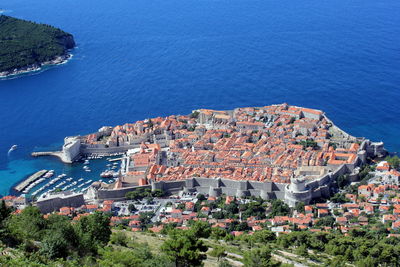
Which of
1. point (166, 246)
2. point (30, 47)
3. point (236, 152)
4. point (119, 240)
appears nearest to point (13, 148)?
point (236, 152)

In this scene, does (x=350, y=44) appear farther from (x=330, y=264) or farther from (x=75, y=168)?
(x=330, y=264)

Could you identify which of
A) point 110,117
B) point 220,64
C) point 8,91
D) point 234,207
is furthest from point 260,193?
point 8,91

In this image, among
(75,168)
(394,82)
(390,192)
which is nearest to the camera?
(390,192)

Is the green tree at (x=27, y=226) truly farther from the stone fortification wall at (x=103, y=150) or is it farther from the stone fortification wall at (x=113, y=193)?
A: the stone fortification wall at (x=103, y=150)

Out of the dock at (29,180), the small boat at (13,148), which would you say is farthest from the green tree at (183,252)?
the small boat at (13,148)

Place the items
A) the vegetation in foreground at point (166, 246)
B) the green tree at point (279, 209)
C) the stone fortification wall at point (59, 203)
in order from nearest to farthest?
the vegetation in foreground at point (166, 246) → the green tree at point (279, 209) → the stone fortification wall at point (59, 203)

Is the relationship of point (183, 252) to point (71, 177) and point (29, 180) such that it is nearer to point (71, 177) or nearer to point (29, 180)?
Answer: point (71, 177)
